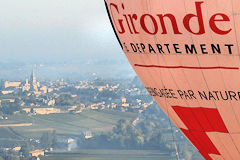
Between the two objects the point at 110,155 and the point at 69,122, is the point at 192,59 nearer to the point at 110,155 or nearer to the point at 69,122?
the point at 110,155

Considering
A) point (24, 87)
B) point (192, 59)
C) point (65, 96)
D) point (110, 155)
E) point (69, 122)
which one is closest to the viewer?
point (192, 59)

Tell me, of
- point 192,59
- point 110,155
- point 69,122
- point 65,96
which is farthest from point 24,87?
point 192,59

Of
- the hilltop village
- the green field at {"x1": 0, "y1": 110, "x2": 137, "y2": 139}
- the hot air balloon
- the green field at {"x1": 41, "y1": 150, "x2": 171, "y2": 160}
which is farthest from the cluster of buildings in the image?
the hot air balloon

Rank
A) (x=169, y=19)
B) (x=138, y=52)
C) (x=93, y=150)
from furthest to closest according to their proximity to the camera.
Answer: (x=93, y=150), (x=138, y=52), (x=169, y=19)

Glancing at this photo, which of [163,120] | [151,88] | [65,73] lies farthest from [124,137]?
[151,88]

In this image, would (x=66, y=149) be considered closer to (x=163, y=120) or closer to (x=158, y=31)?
(x=163, y=120)

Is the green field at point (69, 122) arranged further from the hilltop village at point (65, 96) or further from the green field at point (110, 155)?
the green field at point (110, 155)

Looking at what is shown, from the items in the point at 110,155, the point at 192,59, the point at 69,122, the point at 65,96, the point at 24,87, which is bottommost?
the point at 192,59
